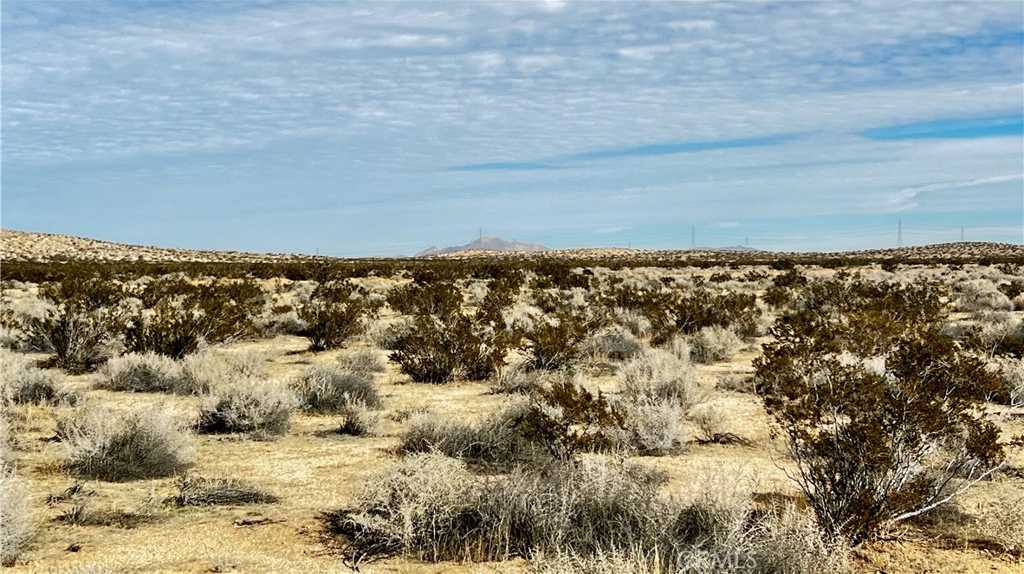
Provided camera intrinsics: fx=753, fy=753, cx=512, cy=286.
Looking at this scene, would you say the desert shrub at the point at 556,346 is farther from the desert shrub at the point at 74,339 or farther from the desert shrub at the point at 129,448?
the desert shrub at the point at 74,339

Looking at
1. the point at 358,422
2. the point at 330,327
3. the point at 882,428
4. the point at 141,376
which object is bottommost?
the point at 358,422

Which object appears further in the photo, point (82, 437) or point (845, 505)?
point (82, 437)

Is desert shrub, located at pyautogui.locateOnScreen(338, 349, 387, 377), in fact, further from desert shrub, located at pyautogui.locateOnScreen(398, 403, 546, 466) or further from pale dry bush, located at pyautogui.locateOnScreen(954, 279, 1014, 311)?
pale dry bush, located at pyautogui.locateOnScreen(954, 279, 1014, 311)

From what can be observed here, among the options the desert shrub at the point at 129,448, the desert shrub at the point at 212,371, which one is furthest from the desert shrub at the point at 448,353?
the desert shrub at the point at 129,448

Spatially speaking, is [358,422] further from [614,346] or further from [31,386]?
[614,346]

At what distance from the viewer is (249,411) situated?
324 inches

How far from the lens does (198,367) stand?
34.6ft

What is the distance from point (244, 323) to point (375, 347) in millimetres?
2835

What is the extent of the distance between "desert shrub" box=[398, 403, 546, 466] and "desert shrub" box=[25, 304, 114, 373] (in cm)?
723

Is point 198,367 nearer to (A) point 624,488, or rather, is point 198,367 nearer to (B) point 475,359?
(B) point 475,359

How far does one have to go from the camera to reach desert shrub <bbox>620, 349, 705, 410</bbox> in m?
9.35

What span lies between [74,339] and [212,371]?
348 centimetres

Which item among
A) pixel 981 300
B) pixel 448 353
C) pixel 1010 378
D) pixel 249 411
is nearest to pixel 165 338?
pixel 448 353

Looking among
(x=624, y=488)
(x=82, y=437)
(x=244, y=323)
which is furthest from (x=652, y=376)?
(x=244, y=323)
